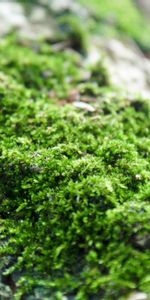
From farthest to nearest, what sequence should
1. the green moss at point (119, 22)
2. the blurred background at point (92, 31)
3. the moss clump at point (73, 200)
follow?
the green moss at point (119, 22) → the blurred background at point (92, 31) → the moss clump at point (73, 200)

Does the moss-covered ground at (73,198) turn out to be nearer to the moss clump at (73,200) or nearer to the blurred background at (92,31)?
the moss clump at (73,200)

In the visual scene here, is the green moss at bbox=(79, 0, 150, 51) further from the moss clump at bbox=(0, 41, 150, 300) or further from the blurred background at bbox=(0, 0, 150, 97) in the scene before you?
the moss clump at bbox=(0, 41, 150, 300)

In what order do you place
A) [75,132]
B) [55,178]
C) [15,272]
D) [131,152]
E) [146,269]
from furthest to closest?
[75,132], [131,152], [55,178], [15,272], [146,269]

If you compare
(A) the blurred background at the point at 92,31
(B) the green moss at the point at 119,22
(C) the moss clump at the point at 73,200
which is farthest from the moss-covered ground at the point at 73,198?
(B) the green moss at the point at 119,22

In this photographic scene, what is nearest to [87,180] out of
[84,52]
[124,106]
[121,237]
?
[121,237]

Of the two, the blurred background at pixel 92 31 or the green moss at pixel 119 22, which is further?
the green moss at pixel 119 22

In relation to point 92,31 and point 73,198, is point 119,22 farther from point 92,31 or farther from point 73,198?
point 73,198

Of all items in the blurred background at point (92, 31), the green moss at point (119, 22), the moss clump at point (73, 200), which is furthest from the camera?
the green moss at point (119, 22)

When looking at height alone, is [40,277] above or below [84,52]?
below

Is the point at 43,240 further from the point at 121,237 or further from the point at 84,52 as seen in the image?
the point at 84,52
